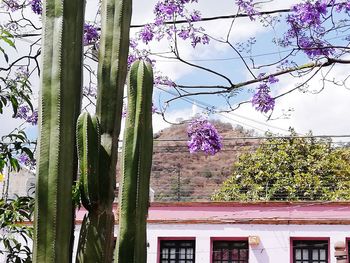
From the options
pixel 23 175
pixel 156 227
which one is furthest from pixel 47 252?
pixel 23 175

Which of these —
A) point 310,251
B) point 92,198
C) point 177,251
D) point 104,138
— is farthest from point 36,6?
point 310,251

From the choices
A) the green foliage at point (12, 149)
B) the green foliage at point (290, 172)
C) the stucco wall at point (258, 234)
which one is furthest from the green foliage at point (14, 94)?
the green foliage at point (290, 172)

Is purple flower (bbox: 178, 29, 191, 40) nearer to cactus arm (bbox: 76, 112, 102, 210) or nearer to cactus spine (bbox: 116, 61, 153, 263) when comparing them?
cactus spine (bbox: 116, 61, 153, 263)

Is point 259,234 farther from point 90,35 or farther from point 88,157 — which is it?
point 88,157

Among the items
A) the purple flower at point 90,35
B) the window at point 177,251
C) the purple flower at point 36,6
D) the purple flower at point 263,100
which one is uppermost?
the purple flower at point 36,6

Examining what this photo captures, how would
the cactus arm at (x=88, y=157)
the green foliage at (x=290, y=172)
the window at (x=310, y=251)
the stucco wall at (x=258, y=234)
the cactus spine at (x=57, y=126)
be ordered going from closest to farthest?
the cactus spine at (x=57, y=126), the cactus arm at (x=88, y=157), the stucco wall at (x=258, y=234), the window at (x=310, y=251), the green foliage at (x=290, y=172)

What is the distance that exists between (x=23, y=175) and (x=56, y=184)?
57.3 feet

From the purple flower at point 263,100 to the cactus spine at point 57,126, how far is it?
72.4 inches

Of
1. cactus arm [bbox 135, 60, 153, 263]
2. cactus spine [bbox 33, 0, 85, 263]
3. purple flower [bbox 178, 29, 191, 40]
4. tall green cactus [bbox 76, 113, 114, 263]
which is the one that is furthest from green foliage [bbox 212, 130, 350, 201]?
cactus spine [bbox 33, 0, 85, 263]

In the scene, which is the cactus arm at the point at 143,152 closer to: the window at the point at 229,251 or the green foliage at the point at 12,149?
the green foliage at the point at 12,149

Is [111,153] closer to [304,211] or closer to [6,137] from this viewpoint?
[6,137]

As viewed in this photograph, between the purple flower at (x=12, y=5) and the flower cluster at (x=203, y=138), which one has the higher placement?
the purple flower at (x=12, y=5)

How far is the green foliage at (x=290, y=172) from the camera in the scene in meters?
23.1

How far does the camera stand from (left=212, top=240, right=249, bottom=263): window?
647 inches
